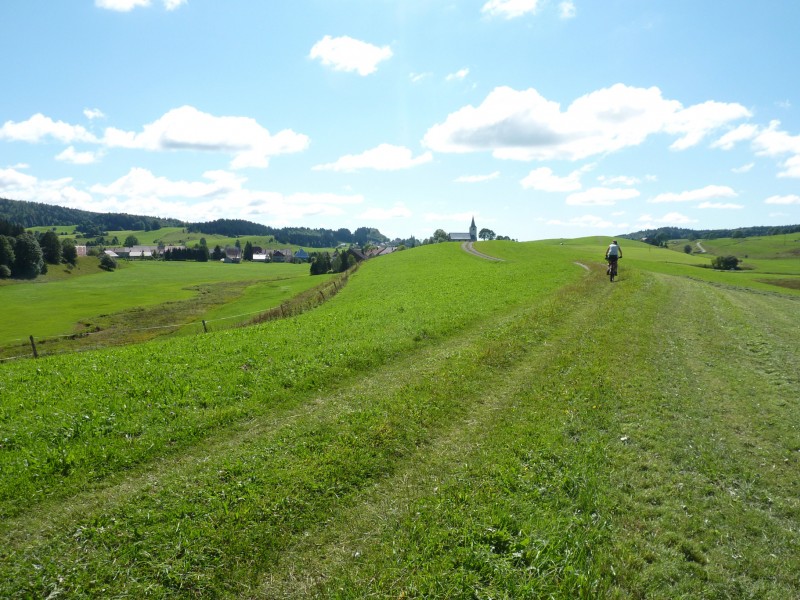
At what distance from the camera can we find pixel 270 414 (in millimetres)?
12094

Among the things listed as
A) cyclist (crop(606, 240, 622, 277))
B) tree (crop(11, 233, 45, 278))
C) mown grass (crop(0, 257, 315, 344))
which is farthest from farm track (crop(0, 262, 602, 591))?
tree (crop(11, 233, 45, 278))

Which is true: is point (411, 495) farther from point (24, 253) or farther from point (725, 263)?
point (24, 253)

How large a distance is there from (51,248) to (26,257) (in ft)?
54.0

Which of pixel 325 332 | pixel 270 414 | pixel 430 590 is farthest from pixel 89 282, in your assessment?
pixel 430 590

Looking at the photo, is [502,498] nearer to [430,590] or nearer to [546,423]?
[430,590]

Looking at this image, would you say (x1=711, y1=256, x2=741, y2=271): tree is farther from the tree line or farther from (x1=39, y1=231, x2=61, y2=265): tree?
(x1=39, y1=231, x2=61, y2=265): tree

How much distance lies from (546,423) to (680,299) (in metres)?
21.7

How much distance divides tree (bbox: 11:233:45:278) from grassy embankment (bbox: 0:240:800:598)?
5154 inches

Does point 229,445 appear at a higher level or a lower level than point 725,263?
lower

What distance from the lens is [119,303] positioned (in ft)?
265

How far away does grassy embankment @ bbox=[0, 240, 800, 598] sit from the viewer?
6.46 m

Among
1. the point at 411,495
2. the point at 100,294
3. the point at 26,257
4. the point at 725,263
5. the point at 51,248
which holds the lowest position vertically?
the point at 100,294

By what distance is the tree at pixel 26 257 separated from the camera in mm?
114688

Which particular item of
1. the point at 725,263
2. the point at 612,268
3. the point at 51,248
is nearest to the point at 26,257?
the point at 51,248
